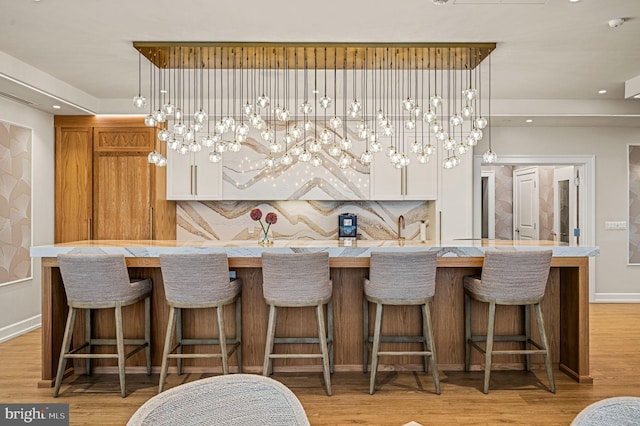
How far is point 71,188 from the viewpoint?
580cm

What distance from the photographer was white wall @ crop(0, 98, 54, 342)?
4930 millimetres

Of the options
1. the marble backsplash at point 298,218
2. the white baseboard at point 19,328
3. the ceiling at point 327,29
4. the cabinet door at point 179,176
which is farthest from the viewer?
the marble backsplash at point 298,218

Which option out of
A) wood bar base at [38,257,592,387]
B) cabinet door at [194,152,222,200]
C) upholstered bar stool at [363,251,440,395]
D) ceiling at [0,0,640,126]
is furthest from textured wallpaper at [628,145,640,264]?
cabinet door at [194,152,222,200]

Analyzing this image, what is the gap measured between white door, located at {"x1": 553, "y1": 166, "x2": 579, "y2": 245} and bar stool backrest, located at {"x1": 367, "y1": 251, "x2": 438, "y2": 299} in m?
4.34

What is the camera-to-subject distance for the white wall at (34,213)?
16.2 ft

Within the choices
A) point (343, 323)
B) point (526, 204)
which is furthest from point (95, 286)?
point (526, 204)

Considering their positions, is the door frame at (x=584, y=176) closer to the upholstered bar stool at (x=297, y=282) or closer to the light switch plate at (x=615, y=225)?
the light switch plate at (x=615, y=225)

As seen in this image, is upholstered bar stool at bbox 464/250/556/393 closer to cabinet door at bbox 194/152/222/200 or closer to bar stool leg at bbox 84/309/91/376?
bar stool leg at bbox 84/309/91/376

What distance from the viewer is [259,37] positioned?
148 inches

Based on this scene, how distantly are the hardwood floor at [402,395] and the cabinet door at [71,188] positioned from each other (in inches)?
78.0

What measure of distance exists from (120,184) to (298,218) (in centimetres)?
223

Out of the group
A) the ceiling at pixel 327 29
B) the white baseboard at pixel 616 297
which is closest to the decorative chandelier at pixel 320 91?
the ceiling at pixel 327 29

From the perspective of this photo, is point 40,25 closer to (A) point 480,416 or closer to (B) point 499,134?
(A) point 480,416

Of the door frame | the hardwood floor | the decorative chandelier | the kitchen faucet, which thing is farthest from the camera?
the door frame
